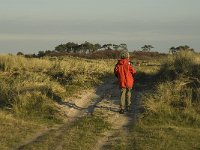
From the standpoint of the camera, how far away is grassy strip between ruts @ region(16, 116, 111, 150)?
1195 centimetres

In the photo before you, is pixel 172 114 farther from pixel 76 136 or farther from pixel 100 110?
pixel 76 136

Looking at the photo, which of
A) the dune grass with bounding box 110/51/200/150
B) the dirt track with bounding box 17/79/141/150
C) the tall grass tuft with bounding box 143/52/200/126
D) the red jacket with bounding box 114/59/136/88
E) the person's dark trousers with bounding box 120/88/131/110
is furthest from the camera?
the person's dark trousers with bounding box 120/88/131/110

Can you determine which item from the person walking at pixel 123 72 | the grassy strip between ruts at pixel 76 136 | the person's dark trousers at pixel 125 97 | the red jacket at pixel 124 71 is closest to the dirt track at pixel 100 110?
the grassy strip between ruts at pixel 76 136

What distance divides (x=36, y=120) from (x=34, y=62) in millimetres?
13110

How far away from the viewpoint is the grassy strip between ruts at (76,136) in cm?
1195

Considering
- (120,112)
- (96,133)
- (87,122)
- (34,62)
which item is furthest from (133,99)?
(34,62)

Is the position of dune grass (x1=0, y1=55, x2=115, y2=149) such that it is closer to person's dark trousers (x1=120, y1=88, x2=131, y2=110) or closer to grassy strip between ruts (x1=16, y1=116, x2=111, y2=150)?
grassy strip between ruts (x1=16, y1=116, x2=111, y2=150)

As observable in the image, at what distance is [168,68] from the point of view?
20.7 m

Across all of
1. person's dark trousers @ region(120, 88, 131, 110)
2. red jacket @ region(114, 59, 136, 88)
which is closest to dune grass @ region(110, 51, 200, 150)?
person's dark trousers @ region(120, 88, 131, 110)

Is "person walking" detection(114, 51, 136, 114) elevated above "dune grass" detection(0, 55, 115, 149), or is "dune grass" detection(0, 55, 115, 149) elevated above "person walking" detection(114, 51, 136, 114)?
"person walking" detection(114, 51, 136, 114)

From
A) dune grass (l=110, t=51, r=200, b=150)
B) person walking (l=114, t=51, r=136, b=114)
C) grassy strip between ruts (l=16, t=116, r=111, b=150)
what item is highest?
person walking (l=114, t=51, r=136, b=114)

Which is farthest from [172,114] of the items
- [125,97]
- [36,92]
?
[36,92]

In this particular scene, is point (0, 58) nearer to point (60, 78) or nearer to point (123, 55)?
point (60, 78)

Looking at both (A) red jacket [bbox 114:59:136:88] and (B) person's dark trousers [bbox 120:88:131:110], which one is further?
(B) person's dark trousers [bbox 120:88:131:110]
